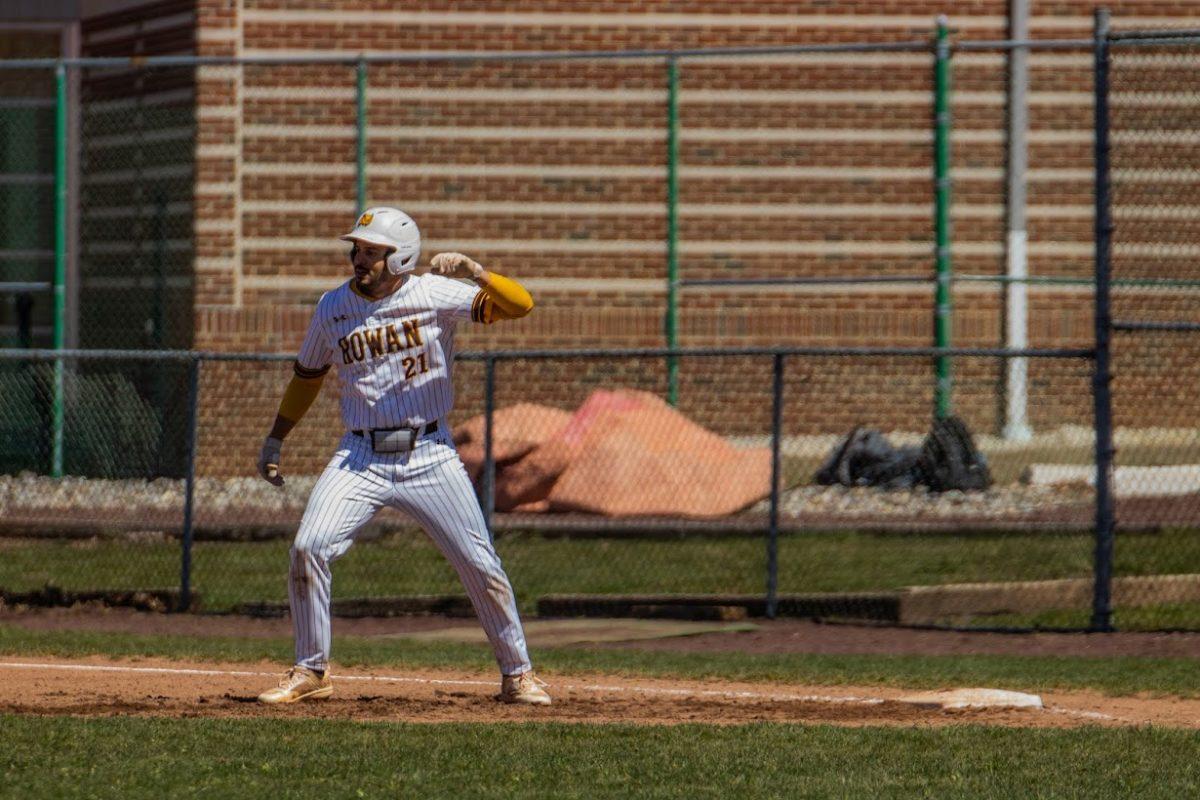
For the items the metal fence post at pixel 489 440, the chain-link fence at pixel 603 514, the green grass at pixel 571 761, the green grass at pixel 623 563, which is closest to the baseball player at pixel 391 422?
the green grass at pixel 571 761

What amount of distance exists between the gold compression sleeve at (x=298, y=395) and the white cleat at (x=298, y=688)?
3.69ft

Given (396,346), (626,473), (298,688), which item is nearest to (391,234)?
(396,346)

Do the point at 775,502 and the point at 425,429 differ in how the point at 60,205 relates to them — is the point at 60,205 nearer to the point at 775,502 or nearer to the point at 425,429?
the point at 775,502

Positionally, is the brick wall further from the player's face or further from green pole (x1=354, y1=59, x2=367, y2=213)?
the player's face

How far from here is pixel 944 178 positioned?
18.5 meters

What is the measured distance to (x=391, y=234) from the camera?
891 centimetres

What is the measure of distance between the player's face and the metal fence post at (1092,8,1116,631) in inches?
210

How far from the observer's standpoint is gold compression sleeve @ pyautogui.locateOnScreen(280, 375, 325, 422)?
9398mm

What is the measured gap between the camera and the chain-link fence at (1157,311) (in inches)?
591

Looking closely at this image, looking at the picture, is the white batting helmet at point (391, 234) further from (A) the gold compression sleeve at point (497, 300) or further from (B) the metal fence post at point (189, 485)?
(B) the metal fence post at point (189, 485)

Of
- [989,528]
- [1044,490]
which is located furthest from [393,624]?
[1044,490]

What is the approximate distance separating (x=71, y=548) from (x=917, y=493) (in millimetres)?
5967

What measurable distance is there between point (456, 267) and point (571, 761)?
227cm

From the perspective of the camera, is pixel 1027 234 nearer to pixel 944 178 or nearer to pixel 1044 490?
pixel 944 178
